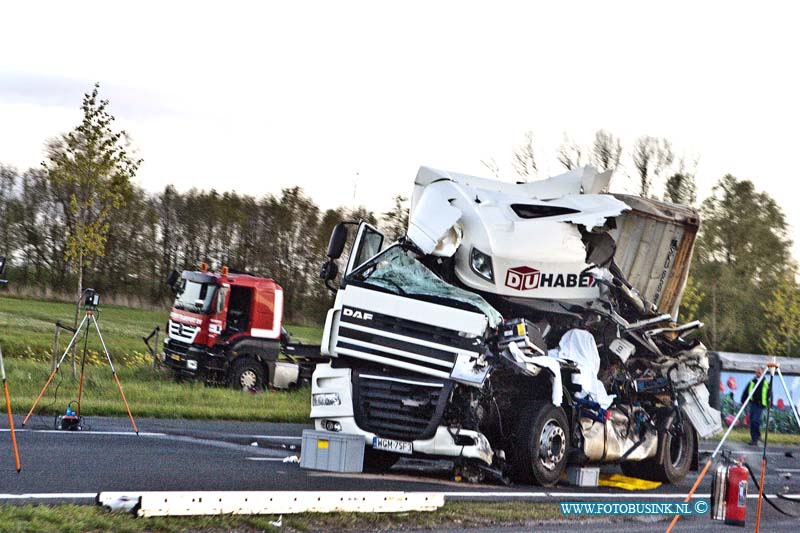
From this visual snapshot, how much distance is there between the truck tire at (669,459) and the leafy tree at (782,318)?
28798mm

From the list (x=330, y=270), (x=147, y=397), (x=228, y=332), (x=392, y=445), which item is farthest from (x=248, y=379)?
(x=392, y=445)

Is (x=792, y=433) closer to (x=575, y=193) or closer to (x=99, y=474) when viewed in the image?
(x=575, y=193)

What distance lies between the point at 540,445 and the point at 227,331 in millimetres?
13736

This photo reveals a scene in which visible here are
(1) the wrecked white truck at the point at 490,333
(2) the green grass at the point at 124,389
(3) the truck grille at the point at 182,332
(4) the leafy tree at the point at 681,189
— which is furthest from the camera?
(4) the leafy tree at the point at 681,189

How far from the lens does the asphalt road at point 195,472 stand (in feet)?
30.8

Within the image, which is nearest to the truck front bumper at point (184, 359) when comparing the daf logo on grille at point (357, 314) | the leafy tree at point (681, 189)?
the daf logo on grille at point (357, 314)

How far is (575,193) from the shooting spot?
1395cm

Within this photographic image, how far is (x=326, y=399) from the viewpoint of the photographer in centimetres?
1212

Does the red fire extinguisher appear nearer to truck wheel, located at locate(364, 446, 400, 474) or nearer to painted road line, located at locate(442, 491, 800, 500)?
painted road line, located at locate(442, 491, 800, 500)

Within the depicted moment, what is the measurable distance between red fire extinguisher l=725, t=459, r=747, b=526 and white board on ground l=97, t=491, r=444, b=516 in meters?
2.48

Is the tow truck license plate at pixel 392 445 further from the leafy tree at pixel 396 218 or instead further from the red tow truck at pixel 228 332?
the leafy tree at pixel 396 218

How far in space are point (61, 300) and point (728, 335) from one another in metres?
25.9

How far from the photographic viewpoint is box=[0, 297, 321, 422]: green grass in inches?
714

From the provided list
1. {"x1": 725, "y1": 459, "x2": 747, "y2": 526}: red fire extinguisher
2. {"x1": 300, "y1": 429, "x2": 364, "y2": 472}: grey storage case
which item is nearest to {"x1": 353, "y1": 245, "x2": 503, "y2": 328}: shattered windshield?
{"x1": 300, "y1": 429, "x2": 364, "y2": 472}: grey storage case
